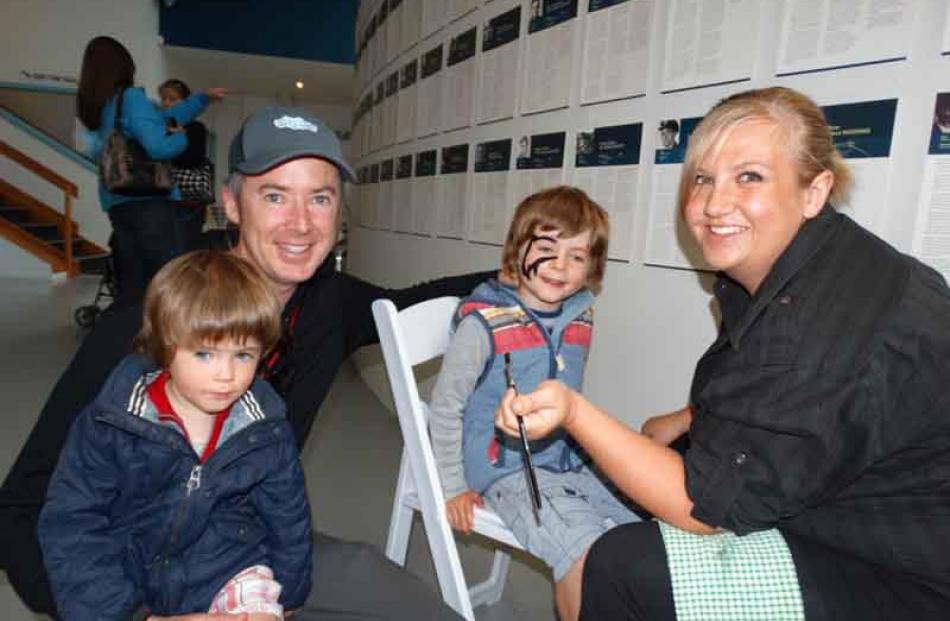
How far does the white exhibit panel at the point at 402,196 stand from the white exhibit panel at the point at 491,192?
871mm

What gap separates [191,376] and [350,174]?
532 mm

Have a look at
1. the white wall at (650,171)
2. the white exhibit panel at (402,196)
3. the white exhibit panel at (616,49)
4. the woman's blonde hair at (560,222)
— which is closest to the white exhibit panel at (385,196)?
the white exhibit panel at (402,196)

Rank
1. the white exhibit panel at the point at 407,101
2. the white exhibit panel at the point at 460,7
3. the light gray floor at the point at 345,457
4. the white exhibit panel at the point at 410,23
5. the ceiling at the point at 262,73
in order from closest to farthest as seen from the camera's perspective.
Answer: the light gray floor at the point at 345,457 → the white exhibit panel at the point at 460,7 → the white exhibit panel at the point at 410,23 → the white exhibit panel at the point at 407,101 → the ceiling at the point at 262,73

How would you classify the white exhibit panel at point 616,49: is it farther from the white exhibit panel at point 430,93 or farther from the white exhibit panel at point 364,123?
the white exhibit panel at point 364,123

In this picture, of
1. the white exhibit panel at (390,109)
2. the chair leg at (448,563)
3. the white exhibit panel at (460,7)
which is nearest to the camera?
the chair leg at (448,563)

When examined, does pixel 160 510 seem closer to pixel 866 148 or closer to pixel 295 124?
pixel 295 124

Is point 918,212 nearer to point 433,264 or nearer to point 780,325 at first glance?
point 780,325

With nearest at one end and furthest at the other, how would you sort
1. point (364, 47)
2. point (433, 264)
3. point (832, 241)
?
point (832, 241) → point (433, 264) → point (364, 47)

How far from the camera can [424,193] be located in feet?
10.5

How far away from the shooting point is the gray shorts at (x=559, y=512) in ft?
4.22

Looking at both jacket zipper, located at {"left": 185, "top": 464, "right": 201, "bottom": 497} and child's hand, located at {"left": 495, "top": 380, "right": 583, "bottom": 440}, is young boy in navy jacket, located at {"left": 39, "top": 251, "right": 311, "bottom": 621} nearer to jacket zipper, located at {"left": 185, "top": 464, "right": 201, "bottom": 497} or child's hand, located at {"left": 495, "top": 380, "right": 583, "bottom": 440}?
jacket zipper, located at {"left": 185, "top": 464, "right": 201, "bottom": 497}

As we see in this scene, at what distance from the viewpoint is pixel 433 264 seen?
3072mm

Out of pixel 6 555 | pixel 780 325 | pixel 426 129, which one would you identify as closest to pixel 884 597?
pixel 780 325

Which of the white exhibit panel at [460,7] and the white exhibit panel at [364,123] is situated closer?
the white exhibit panel at [460,7]
